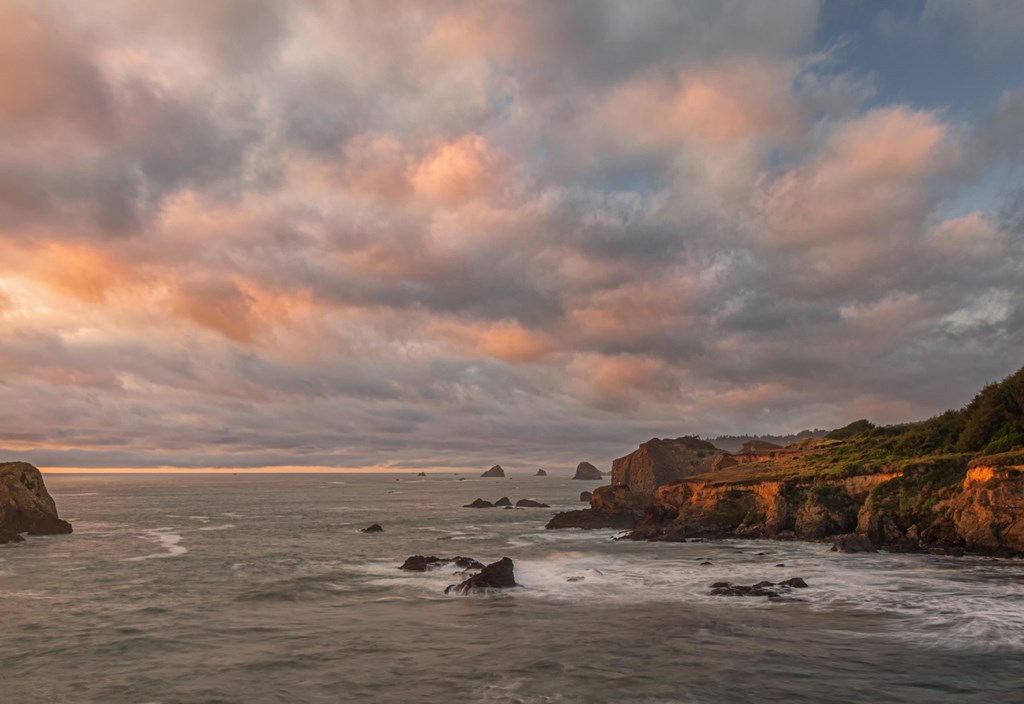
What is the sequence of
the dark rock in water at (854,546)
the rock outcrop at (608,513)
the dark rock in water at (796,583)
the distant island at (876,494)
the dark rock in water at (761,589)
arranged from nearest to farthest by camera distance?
1. the dark rock in water at (761,589)
2. the dark rock in water at (796,583)
3. the distant island at (876,494)
4. the dark rock in water at (854,546)
5. the rock outcrop at (608,513)

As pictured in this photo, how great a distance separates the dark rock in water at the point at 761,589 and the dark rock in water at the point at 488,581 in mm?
13257

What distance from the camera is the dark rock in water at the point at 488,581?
42562mm

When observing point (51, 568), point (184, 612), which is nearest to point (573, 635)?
point (184, 612)

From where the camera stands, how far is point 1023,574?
43.3m

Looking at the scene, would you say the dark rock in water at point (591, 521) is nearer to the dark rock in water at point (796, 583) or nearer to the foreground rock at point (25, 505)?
the dark rock in water at point (796, 583)

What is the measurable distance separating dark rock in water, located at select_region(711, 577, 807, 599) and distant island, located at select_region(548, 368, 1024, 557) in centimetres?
2036

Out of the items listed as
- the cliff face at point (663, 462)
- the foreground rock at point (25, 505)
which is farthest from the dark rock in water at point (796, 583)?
the cliff face at point (663, 462)

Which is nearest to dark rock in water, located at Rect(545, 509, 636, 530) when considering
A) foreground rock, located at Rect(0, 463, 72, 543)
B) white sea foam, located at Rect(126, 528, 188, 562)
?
white sea foam, located at Rect(126, 528, 188, 562)

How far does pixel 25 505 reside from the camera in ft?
267

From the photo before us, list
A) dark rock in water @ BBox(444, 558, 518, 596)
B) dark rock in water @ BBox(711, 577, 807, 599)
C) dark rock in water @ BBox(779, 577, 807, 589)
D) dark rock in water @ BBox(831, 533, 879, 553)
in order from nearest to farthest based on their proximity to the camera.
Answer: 1. dark rock in water @ BBox(711, 577, 807, 599)
2. dark rock in water @ BBox(779, 577, 807, 589)
3. dark rock in water @ BBox(444, 558, 518, 596)
4. dark rock in water @ BBox(831, 533, 879, 553)

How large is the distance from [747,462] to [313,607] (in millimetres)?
79430

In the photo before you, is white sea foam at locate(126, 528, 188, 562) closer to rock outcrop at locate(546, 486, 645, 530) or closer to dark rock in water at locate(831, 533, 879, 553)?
rock outcrop at locate(546, 486, 645, 530)

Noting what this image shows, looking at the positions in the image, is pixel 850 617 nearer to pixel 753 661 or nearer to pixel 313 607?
pixel 753 661

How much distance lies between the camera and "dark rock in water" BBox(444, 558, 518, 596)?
42.6m
